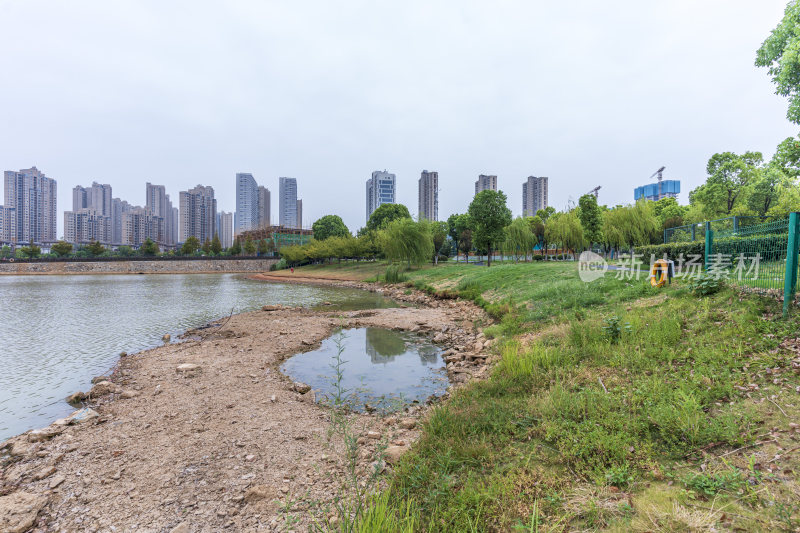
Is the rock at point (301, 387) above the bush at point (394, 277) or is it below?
below

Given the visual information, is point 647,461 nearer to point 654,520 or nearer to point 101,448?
point 654,520

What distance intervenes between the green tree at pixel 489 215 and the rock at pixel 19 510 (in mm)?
35130

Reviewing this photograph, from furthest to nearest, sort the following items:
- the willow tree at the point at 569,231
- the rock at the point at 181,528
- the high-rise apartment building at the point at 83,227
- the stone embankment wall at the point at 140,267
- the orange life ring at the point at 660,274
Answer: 1. the high-rise apartment building at the point at 83,227
2. the stone embankment wall at the point at 140,267
3. the willow tree at the point at 569,231
4. the orange life ring at the point at 660,274
5. the rock at the point at 181,528

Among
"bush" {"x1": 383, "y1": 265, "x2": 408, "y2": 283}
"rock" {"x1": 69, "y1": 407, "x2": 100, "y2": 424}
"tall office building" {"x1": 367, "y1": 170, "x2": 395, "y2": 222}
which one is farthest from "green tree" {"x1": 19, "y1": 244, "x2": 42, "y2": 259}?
"rock" {"x1": 69, "y1": 407, "x2": 100, "y2": 424}

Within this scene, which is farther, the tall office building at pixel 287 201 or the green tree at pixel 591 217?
the tall office building at pixel 287 201

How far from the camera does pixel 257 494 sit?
3.62m

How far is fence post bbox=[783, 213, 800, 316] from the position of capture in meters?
5.86

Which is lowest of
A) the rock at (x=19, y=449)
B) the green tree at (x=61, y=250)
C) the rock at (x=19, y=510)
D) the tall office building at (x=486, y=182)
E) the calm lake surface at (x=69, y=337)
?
the calm lake surface at (x=69, y=337)

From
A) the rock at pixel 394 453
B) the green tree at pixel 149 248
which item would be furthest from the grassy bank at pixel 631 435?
the green tree at pixel 149 248

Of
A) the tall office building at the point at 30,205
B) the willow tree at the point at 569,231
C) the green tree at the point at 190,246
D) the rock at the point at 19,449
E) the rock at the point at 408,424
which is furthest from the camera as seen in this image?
the tall office building at the point at 30,205

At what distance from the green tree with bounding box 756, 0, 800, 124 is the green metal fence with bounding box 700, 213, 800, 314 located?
940 centimetres

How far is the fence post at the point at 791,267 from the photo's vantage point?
19.2 feet

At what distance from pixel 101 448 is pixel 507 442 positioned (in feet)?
18.5

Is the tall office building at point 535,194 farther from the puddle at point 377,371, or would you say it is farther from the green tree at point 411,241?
the puddle at point 377,371
